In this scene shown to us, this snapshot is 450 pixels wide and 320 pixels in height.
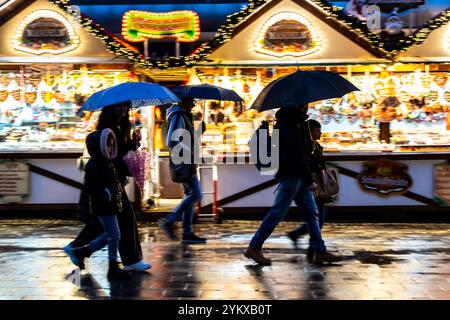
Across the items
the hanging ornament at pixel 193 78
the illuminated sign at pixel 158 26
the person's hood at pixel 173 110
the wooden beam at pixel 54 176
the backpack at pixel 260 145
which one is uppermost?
the illuminated sign at pixel 158 26

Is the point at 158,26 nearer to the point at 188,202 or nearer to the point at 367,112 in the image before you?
the point at 188,202

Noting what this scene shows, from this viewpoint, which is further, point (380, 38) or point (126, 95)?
point (380, 38)

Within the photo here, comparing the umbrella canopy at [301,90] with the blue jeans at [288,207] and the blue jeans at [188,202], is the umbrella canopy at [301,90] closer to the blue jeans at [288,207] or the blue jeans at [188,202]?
the blue jeans at [288,207]

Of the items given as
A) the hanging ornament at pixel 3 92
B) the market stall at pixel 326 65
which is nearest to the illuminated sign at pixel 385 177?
the market stall at pixel 326 65

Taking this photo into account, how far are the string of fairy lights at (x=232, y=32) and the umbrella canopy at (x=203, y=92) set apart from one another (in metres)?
1.94

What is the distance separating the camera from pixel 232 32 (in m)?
11.0

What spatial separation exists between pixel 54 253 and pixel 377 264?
13.1 ft

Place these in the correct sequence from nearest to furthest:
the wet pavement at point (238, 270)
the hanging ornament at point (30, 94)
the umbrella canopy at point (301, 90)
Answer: the wet pavement at point (238, 270)
the umbrella canopy at point (301, 90)
the hanging ornament at point (30, 94)

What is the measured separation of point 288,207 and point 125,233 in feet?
6.10

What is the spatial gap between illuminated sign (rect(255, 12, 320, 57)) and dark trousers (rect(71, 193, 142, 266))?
499cm

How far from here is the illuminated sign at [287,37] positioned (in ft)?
36.2

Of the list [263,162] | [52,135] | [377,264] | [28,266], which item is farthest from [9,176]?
[377,264]

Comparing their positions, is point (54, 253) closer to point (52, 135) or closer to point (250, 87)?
point (52, 135)

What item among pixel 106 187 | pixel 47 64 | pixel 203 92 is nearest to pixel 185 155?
pixel 203 92
